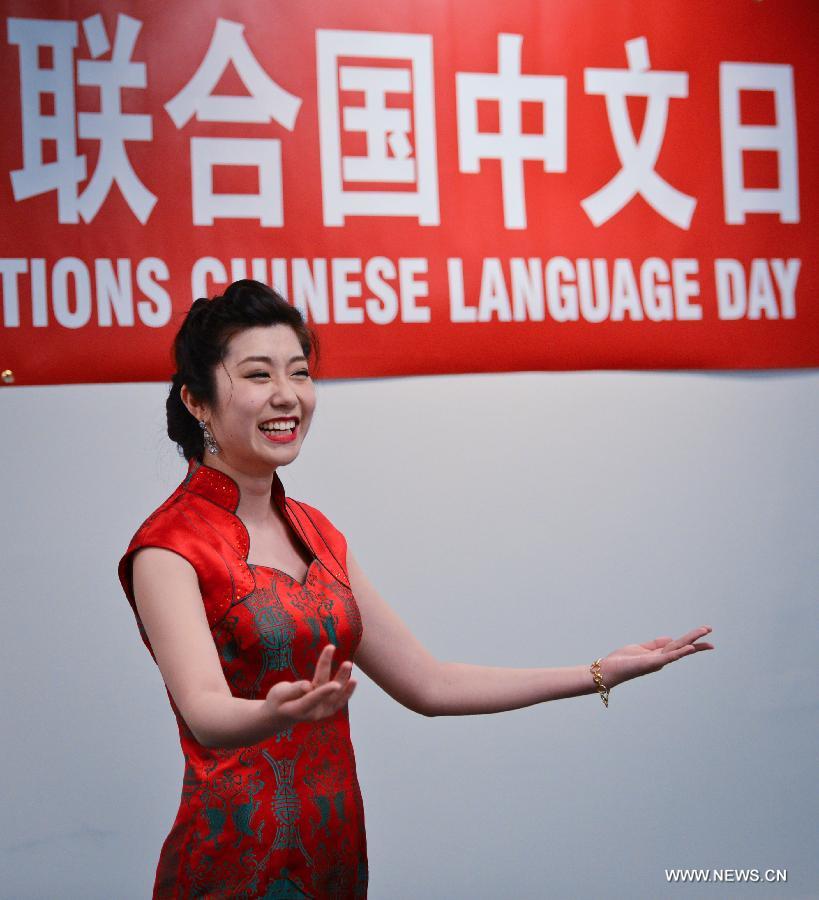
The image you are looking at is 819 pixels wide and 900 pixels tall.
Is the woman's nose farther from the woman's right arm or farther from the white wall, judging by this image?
the white wall

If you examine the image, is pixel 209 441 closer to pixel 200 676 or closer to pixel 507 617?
pixel 200 676

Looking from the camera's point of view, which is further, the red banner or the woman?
the red banner

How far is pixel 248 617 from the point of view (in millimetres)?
1441

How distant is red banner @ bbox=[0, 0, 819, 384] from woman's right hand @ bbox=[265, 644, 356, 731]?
1488mm

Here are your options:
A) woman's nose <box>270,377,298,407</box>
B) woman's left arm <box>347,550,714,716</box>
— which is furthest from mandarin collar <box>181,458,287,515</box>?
woman's left arm <box>347,550,714,716</box>

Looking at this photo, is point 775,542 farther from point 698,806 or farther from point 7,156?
point 7,156

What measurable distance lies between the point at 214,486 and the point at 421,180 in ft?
4.43

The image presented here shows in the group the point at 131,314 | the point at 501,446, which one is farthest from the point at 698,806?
the point at 131,314

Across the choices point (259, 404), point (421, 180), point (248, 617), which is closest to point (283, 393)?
point (259, 404)

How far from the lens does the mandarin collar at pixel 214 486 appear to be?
5.07 feet

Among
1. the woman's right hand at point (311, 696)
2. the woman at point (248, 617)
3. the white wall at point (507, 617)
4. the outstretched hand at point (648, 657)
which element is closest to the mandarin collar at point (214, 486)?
the woman at point (248, 617)

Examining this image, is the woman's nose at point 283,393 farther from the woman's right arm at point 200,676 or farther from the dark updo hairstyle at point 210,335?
the woman's right arm at point 200,676

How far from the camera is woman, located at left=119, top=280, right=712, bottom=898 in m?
1.40

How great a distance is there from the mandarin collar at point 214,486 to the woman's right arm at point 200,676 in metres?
0.14
